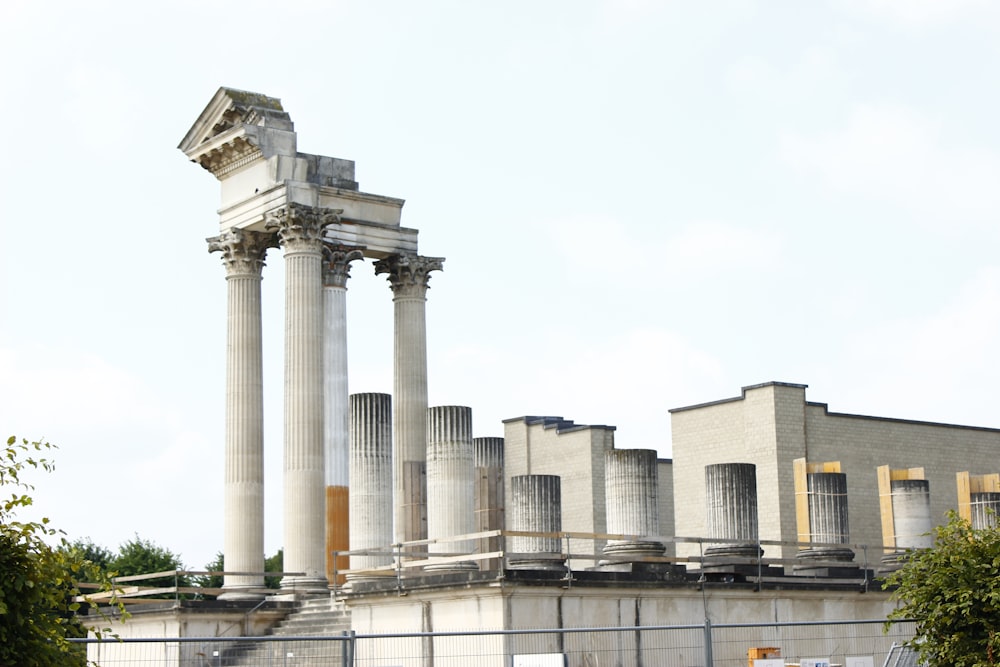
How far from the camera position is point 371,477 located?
3931cm

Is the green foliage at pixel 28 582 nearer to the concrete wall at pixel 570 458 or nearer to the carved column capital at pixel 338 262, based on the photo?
the carved column capital at pixel 338 262

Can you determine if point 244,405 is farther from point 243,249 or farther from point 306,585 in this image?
point 306,585

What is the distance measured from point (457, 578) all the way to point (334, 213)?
1379 centimetres

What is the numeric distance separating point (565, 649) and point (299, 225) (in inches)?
611

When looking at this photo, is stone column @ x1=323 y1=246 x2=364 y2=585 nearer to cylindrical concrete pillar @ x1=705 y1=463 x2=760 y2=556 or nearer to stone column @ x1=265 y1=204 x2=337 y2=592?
stone column @ x1=265 y1=204 x2=337 y2=592

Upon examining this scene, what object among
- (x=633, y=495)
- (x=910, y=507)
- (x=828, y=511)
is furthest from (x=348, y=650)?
(x=910, y=507)

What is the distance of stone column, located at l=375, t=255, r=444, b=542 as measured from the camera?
139 ft

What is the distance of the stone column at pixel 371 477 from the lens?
3931 cm

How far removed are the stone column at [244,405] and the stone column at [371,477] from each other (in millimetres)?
3095

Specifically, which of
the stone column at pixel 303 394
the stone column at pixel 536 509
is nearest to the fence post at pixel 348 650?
the stone column at pixel 536 509

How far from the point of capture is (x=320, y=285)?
40.5 metres

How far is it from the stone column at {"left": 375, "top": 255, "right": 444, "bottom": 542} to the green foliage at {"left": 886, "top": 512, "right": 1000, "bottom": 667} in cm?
2081

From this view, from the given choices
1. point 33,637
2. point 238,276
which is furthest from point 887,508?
point 33,637

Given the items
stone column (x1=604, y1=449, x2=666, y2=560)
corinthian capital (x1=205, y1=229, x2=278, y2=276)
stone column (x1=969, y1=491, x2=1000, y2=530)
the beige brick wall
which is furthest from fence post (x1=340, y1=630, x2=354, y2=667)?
the beige brick wall
